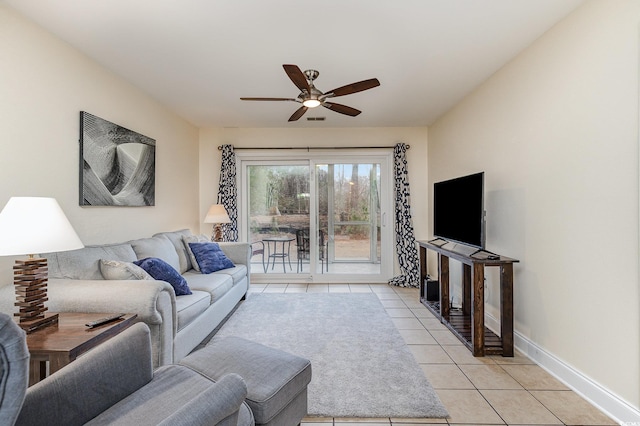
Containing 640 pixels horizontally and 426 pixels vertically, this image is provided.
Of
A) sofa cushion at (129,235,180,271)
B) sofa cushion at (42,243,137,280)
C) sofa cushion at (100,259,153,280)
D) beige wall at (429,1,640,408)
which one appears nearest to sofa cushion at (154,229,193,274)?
sofa cushion at (129,235,180,271)

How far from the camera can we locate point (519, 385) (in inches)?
85.7

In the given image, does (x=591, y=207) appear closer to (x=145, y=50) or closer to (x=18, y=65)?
(x=145, y=50)

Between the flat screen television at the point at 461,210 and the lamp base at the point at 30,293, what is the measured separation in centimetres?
308

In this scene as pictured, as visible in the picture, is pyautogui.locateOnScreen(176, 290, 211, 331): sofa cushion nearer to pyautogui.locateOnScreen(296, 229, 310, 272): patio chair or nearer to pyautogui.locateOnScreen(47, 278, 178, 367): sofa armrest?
pyautogui.locateOnScreen(47, 278, 178, 367): sofa armrest

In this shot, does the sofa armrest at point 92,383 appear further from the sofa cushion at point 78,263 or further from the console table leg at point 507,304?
the console table leg at point 507,304

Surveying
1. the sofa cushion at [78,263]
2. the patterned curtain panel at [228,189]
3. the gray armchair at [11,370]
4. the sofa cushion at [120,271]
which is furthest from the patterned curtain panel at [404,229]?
the gray armchair at [11,370]

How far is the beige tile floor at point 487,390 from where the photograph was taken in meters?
1.83

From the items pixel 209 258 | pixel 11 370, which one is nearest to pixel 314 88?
pixel 209 258

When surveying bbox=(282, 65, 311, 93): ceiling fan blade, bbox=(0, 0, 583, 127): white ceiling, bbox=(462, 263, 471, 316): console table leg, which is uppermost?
bbox=(0, 0, 583, 127): white ceiling

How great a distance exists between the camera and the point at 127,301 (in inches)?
76.0

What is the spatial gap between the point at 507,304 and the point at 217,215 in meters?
3.71

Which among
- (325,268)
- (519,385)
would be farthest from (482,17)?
(325,268)

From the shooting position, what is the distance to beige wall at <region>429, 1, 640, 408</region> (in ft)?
5.78

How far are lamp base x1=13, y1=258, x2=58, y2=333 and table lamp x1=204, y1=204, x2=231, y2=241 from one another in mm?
2830
